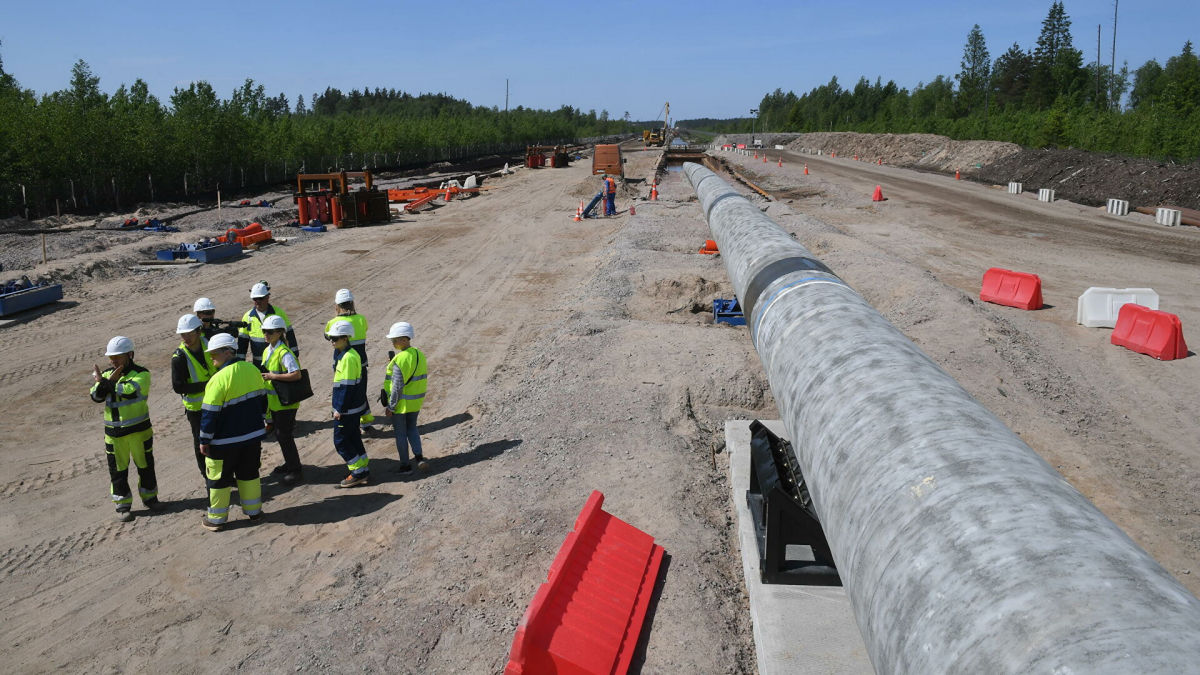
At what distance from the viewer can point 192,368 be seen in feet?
26.1

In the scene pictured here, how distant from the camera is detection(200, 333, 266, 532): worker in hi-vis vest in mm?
6934

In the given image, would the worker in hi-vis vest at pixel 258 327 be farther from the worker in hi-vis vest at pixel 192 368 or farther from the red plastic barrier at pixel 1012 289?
the red plastic barrier at pixel 1012 289

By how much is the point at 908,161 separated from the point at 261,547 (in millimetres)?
66582

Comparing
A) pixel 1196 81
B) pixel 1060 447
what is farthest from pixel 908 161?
pixel 1060 447

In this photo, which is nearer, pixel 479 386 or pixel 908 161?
pixel 479 386

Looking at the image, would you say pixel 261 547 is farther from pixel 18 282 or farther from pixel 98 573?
pixel 18 282

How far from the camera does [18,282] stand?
54.8 ft

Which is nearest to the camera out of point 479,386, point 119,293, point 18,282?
point 479,386

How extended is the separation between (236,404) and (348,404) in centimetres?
114

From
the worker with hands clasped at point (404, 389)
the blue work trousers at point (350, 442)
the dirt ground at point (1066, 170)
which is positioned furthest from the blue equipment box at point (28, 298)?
the dirt ground at point (1066, 170)

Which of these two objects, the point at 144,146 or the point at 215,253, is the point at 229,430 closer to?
the point at 215,253

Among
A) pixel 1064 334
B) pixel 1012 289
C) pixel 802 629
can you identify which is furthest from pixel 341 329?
pixel 1012 289

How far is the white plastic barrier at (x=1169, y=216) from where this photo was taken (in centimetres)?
2523

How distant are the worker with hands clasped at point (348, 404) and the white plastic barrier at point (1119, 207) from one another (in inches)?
1201
